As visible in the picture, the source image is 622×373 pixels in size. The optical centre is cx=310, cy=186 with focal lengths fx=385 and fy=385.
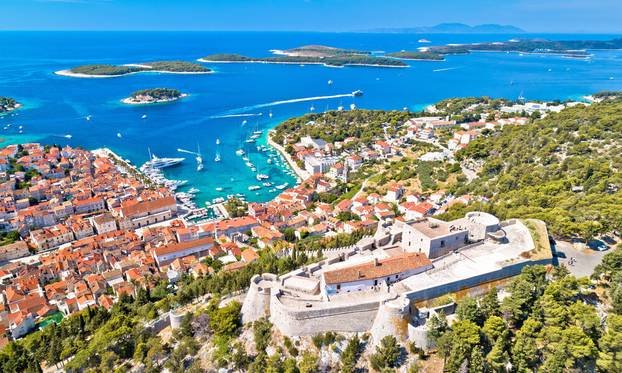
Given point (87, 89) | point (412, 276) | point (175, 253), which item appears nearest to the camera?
point (412, 276)

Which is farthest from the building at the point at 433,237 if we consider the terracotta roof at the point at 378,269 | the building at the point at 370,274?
the building at the point at 370,274

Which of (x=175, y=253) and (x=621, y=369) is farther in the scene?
(x=175, y=253)

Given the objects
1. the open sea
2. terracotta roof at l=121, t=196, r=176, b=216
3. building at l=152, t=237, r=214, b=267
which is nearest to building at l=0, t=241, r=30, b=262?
terracotta roof at l=121, t=196, r=176, b=216

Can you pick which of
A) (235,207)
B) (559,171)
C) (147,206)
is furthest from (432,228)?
(147,206)

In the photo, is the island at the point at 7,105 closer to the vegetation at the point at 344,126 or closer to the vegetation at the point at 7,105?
the vegetation at the point at 7,105

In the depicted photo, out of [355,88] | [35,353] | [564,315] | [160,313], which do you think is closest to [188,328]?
[160,313]

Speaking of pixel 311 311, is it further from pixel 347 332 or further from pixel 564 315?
pixel 564 315

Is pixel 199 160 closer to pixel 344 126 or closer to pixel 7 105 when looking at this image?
pixel 344 126
